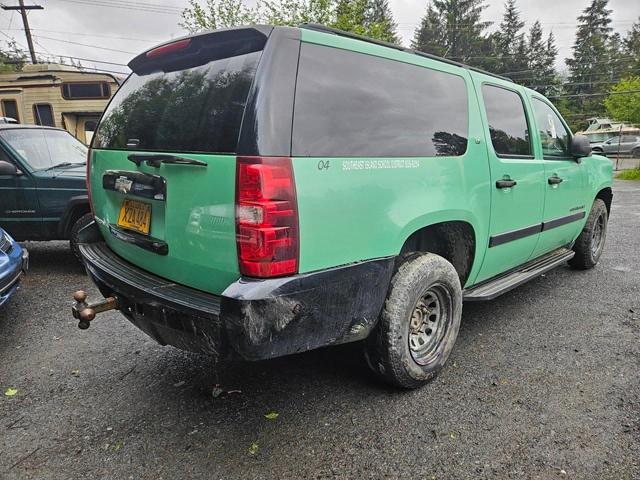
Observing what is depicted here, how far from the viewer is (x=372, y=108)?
7.52ft

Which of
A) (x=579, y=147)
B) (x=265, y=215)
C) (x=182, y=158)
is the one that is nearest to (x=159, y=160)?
(x=182, y=158)

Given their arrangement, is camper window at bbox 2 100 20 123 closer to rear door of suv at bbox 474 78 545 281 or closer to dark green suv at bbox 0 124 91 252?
dark green suv at bbox 0 124 91 252

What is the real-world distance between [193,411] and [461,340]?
2038 mm

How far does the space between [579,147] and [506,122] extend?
121 cm

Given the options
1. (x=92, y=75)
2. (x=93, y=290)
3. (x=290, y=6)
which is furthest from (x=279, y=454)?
(x=290, y=6)

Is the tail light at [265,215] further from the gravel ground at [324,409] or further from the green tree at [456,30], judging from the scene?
the green tree at [456,30]

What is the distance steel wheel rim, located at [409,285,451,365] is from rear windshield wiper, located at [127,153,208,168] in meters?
1.56

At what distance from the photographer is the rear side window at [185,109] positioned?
197 centimetres

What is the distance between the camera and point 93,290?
4.66 meters

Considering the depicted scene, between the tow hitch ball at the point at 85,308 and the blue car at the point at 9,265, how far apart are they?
5.49ft

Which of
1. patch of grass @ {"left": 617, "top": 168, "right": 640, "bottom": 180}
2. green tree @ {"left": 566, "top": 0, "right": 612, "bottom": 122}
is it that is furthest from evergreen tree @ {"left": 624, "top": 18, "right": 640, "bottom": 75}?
patch of grass @ {"left": 617, "top": 168, "right": 640, "bottom": 180}

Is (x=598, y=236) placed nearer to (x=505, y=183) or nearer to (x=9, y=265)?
(x=505, y=183)

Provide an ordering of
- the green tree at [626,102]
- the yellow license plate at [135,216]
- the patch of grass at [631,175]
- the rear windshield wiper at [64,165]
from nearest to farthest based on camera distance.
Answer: the yellow license plate at [135,216] < the rear windshield wiper at [64,165] < the patch of grass at [631,175] < the green tree at [626,102]

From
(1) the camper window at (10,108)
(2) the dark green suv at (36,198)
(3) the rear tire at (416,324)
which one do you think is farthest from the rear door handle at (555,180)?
(1) the camper window at (10,108)
